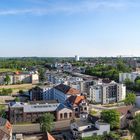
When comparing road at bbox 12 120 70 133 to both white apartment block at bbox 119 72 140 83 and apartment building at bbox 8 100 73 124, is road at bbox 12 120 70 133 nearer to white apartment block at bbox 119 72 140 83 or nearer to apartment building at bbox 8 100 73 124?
apartment building at bbox 8 100 73 124

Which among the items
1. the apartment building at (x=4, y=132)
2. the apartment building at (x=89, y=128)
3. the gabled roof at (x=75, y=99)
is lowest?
the apartment building at (x=89, y=128)

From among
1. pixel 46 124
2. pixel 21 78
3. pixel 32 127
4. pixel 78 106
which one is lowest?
pixel 32 127

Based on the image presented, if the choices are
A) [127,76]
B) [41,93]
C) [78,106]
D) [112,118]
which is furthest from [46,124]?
[127,76]

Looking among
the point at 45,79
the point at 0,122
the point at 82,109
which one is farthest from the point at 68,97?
the point at 45,79

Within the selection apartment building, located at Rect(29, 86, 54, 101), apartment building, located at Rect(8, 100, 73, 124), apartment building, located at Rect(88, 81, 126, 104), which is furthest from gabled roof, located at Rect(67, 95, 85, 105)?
apartment building, located at Rect(29, 86, 54, 101)

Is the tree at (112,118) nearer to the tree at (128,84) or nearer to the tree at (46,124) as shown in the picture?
the tree at (46,124)

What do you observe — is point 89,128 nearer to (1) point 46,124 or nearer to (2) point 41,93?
(1) point 46,124

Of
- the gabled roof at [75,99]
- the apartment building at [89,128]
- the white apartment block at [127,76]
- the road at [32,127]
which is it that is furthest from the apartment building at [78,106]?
the white apartment block at [127,76]

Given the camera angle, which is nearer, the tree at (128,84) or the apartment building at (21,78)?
the tree at (128,84)
